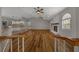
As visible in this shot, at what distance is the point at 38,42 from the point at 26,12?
0.37 metres

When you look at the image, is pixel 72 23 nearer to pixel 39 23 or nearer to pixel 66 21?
pixel 66 21

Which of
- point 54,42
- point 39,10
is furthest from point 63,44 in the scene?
point 39,10

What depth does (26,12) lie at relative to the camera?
4.53ft

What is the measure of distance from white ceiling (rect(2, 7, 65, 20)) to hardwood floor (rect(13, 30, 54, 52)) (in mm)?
196

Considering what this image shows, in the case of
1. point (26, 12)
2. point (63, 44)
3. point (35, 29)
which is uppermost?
point (26, 12)

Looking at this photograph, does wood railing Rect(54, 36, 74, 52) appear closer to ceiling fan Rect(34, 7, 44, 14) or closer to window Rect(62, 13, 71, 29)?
window Rect(62, 13, 71, 29)

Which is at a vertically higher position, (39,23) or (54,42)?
(39,23)

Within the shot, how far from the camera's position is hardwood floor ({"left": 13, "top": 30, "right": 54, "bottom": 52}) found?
1.35 m

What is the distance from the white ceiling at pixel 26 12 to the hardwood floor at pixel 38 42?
0.64 ft

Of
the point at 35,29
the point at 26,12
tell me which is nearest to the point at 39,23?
the point at 35,29

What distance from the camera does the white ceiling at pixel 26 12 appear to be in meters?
1.34

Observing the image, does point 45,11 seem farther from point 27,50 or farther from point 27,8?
point 27,50
